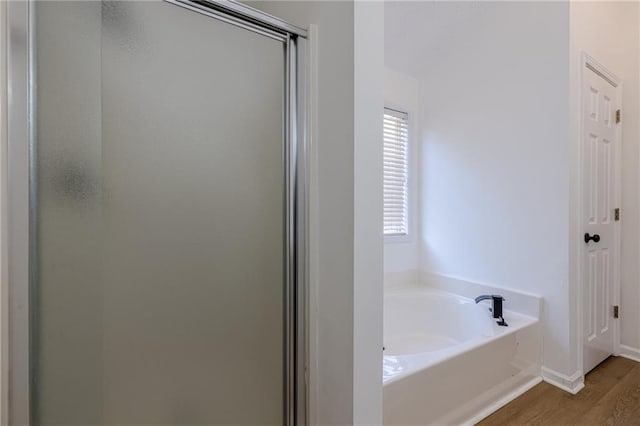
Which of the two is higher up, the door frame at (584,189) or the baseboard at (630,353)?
the door frame at (584,189)

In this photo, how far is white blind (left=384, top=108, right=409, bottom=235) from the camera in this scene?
267 cm

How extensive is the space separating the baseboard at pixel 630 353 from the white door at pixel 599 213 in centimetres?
13

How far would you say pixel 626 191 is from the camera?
92.0 inches

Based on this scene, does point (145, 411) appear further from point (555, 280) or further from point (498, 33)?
point (498, 33)

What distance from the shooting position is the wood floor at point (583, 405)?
5.42ft

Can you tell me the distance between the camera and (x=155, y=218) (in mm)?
905

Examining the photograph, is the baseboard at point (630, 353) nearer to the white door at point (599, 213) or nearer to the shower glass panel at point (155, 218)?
the white door at point (599, 213)

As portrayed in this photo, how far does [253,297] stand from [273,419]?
463 millimetres

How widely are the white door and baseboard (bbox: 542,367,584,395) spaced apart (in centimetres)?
20

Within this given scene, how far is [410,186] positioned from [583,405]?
1.82 m

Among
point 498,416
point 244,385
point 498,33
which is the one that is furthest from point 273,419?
point 498,33

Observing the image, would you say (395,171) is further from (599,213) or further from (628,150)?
(628,150)

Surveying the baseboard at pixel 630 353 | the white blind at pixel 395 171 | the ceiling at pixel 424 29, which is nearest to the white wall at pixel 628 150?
the baseboard at pixel 630 353

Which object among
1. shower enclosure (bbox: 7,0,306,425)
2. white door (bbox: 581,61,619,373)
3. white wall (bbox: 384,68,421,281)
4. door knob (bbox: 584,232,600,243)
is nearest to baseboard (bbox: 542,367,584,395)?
white door (bbox: 581,61,619,373)
